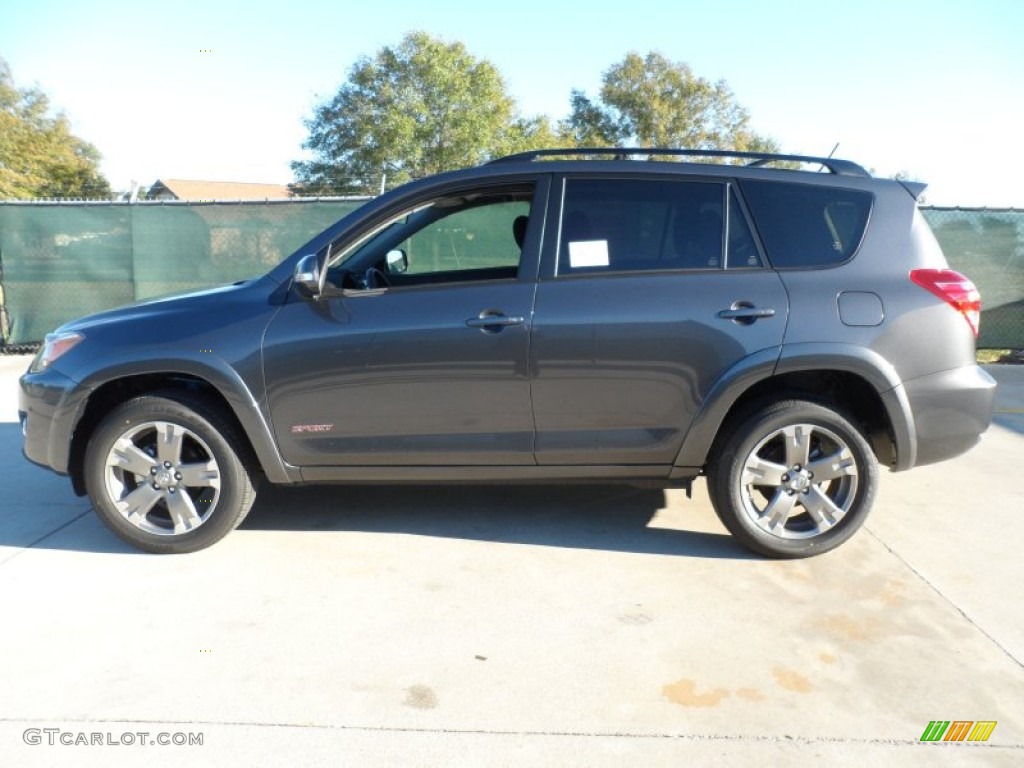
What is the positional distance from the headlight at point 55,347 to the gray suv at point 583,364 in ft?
0.04

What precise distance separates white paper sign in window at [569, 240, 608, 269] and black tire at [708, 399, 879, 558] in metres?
1.02

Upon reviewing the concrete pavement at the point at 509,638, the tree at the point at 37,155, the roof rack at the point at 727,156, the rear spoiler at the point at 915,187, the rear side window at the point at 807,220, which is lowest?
the concrete pavement at the point at 509,638

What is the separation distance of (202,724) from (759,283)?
290cm

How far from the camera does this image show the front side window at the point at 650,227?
12.1ft

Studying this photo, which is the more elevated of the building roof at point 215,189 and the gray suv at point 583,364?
the building roof at point 215,189

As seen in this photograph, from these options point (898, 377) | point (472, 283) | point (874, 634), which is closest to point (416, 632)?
point (472, 283)

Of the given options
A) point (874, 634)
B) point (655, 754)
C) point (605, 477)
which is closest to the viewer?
point (655, 754)

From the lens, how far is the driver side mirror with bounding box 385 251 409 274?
4341 mm

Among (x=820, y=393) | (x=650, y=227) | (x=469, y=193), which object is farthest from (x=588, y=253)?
(x=820, y=393)

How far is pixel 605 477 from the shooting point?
381 centimetres

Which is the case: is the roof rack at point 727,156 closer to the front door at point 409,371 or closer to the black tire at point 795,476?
the front door at point 409,371

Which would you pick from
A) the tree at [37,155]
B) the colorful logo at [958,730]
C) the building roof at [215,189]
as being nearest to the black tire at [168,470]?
the colorful logo at [958,730]

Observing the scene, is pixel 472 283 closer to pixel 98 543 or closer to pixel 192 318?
pixel 192 318

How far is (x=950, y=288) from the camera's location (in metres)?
3.61
